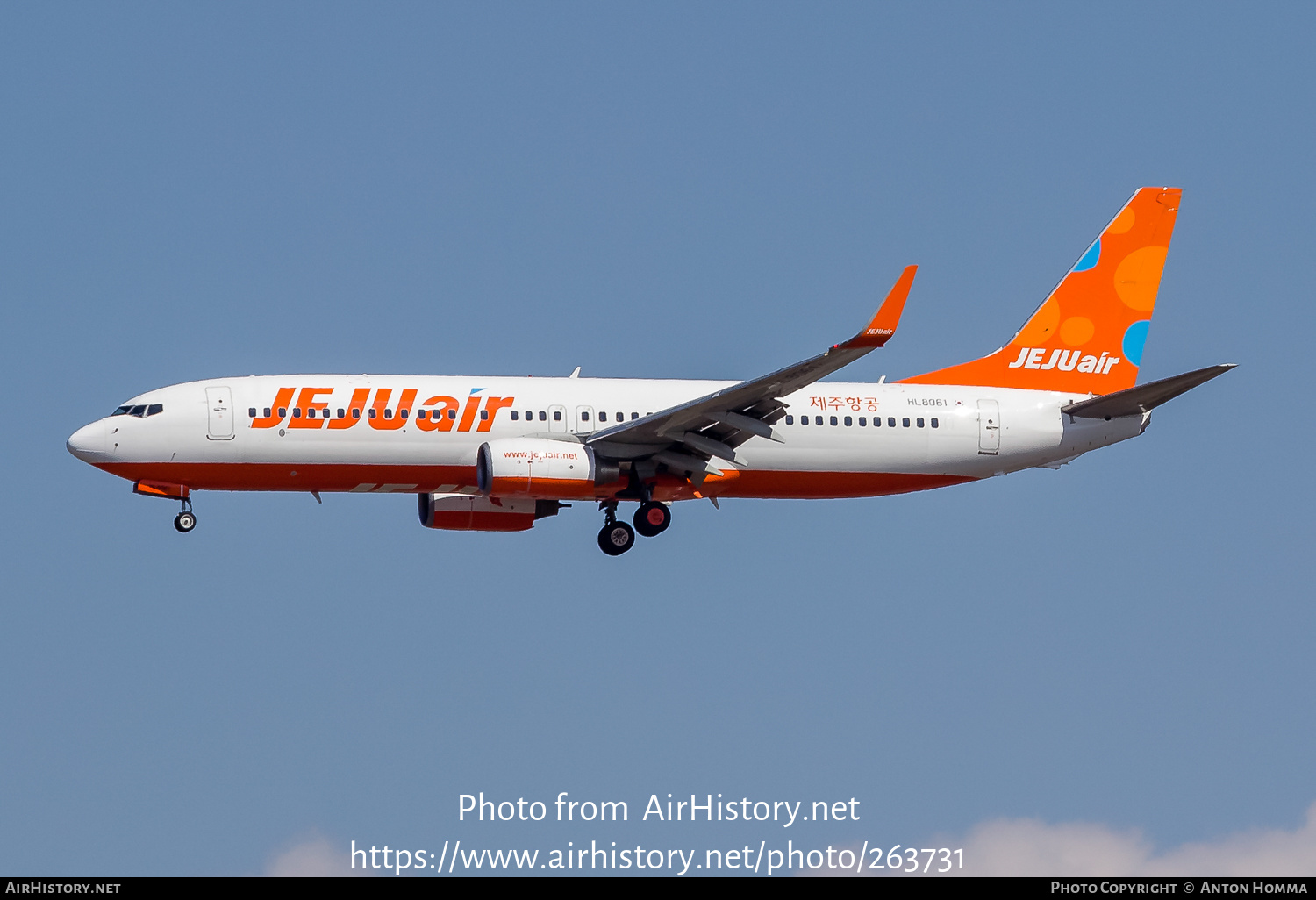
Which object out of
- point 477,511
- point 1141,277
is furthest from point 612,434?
point 1141,277

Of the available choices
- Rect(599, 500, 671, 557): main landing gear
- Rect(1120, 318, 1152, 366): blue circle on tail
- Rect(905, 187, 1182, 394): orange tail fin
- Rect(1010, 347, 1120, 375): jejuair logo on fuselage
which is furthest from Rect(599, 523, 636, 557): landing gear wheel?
Rect(1120, 318, 1152, 366): blue circle on tail

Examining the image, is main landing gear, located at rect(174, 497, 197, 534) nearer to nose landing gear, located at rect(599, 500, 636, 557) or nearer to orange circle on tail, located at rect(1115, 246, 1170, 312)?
nose landing gear, located at rect(599, 500, 636, 557)

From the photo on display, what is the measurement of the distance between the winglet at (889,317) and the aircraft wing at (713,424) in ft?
2.84

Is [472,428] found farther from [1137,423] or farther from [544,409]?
[1137,423]

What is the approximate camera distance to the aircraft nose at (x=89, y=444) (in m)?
46.5

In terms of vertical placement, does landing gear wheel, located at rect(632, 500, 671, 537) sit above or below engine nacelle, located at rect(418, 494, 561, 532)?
below

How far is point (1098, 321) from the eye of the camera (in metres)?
54.4

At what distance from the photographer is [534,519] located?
51562mm

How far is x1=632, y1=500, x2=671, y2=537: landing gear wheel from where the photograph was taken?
4856cm

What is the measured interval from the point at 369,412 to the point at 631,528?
24.9ft

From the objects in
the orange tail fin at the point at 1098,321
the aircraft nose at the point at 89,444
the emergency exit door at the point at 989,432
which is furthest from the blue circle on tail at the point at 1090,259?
the aircraft nose at the point at 89,444

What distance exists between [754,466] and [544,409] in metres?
5.76

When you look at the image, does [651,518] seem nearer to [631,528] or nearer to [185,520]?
[631,528]

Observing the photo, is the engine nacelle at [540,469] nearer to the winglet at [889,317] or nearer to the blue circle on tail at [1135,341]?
the winglet at [889,317]
